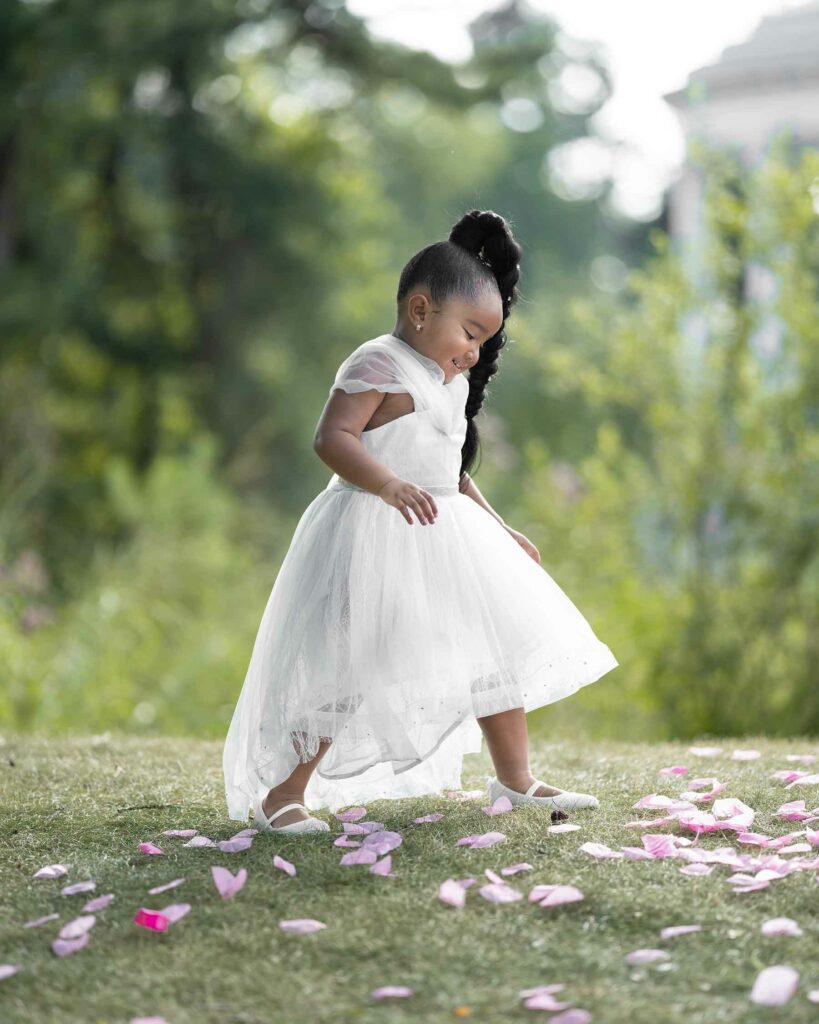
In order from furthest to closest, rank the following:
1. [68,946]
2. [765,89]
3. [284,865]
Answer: [765,89] < [284,865] < [68,946]

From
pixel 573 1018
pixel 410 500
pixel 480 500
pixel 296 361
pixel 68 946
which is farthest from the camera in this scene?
pixel 296 361

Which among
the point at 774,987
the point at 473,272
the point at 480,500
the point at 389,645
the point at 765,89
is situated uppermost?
the point at 765,89

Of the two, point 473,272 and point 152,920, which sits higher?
point 473,272

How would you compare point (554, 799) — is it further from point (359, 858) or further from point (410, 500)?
point (410, 500)

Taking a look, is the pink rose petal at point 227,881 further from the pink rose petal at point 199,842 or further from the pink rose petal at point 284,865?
the pink rose petal at point 199,842

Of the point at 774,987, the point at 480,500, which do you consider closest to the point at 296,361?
the point at 480,500

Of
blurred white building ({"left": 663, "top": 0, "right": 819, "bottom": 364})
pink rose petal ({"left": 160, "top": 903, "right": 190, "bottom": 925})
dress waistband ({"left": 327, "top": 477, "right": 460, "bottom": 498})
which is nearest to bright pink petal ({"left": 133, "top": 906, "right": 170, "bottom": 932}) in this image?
pink rose petal ({"left": 160, "top": 903, "right": 190, "bottom": 925})

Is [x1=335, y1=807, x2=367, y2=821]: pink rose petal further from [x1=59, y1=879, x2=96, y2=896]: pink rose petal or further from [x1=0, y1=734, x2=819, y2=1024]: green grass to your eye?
[x1=59, y1=879, x2=96, y2=896]: pink rose petal

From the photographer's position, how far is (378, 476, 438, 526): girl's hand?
8.40ft

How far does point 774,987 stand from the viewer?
5.92ft

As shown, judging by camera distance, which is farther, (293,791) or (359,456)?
(293,791)

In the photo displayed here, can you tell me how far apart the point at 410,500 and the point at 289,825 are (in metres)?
0.77

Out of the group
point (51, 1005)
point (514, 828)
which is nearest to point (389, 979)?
point (51, 1005)

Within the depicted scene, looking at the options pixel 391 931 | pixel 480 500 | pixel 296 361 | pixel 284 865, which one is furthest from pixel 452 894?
pixel 296 361
